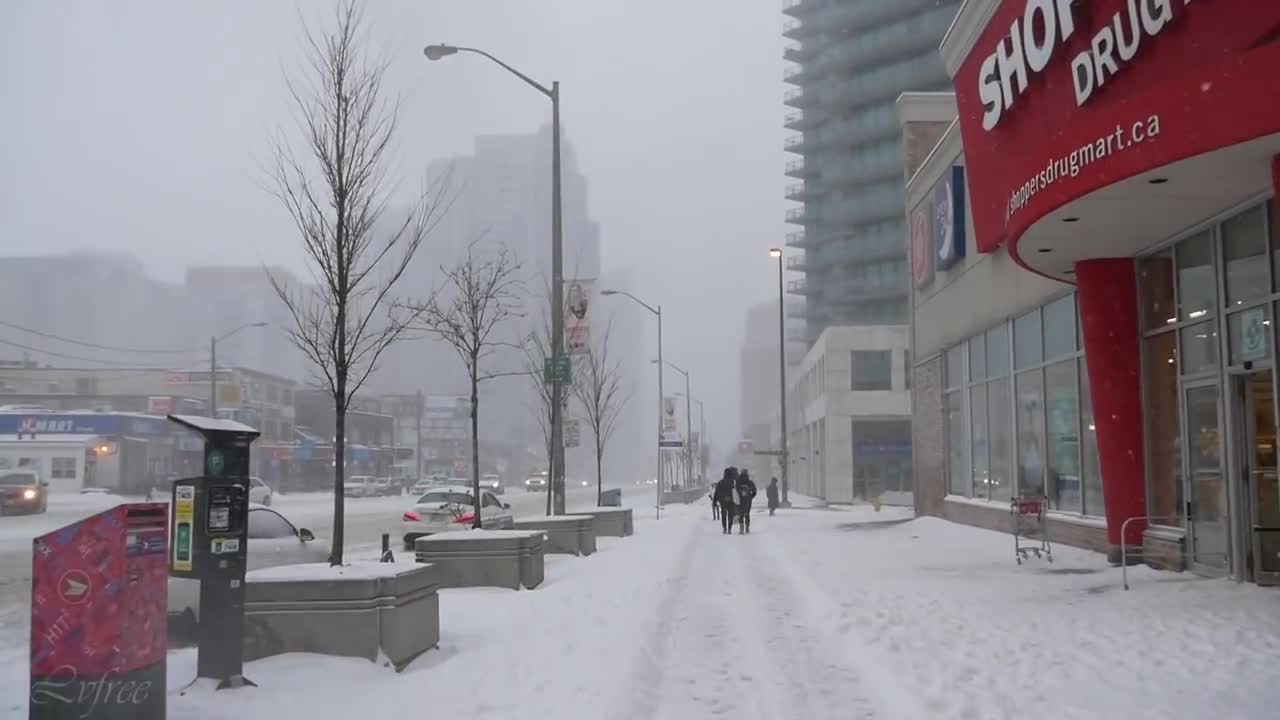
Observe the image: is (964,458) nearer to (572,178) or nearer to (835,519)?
(835,519)

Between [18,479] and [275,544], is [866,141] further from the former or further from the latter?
[275,544]

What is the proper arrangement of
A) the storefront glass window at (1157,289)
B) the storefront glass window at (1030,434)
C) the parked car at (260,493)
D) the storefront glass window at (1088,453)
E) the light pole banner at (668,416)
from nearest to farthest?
the storefront glass window at (1157,289), the storefront glass window at (1088,453), the storefront glass window at (1030,434), the parked car at (260,493), the light pole banner at (668,416)

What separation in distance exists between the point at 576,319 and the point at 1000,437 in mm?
9455

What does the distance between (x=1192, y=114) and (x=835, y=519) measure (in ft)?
→ 89.2

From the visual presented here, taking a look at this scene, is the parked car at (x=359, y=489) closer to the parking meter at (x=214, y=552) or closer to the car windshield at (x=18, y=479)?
the car windshield at (x=18, y=479)

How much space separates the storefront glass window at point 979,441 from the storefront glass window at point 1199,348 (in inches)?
403

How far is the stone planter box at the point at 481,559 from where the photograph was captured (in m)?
14.1

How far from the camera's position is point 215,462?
7902 mm

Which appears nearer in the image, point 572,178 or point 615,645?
point 615,645

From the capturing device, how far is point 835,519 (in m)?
36.1

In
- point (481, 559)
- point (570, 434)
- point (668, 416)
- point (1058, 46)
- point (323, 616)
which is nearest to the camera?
point (323, 616)

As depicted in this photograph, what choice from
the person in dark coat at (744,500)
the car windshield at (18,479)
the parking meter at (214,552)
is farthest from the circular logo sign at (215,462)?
the car windshield at (18,479)

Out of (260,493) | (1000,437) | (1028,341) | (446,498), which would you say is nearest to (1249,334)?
(1028,341)

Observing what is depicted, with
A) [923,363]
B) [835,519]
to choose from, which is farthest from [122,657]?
[835,519]
